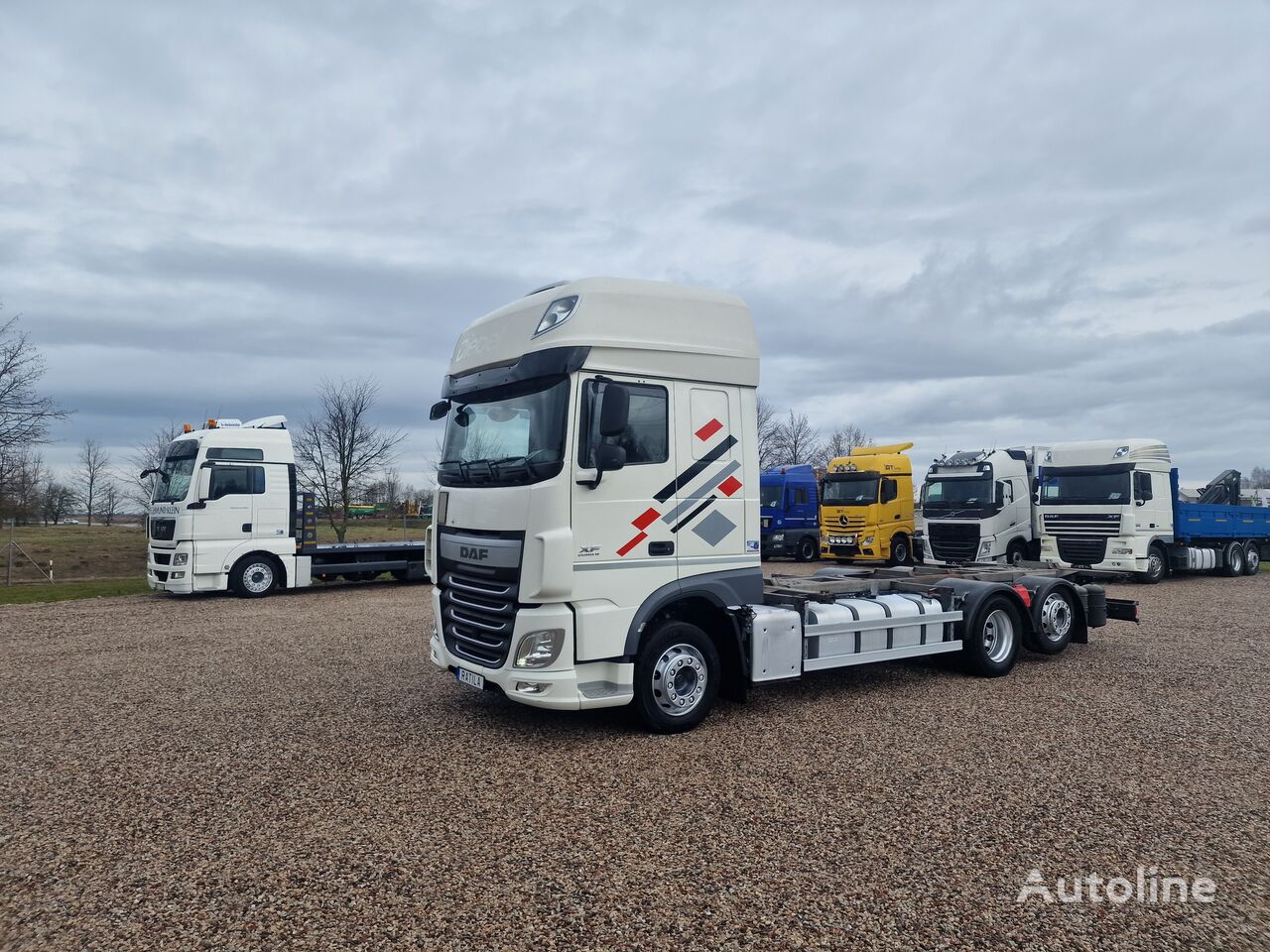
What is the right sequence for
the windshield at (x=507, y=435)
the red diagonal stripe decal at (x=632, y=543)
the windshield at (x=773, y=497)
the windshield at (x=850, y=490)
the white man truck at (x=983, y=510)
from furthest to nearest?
the windshield at (x=773, y=497), the windshield at (x=850, y=490), the white man truck at (x=983, y=510), the red diagonal stripe decal at (x=632, y=543), the windshield at (x=507, y=435)

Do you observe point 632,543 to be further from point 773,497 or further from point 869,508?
point 773,497

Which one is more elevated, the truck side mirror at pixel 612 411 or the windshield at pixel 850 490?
the truck side mirror at pixel 612 411

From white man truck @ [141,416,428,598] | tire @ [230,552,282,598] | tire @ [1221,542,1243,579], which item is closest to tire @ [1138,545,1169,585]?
tire @ [1221,542,1243,579]

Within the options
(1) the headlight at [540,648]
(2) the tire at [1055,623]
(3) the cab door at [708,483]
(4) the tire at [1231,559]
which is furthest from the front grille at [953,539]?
(1) the headlight at [540,648]

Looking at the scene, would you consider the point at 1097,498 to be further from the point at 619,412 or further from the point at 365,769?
the point at 365,769

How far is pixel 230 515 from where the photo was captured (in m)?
14.7

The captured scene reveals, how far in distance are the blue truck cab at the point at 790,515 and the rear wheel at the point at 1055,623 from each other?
16260 millimetres

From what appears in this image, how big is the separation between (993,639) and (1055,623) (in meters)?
1.06

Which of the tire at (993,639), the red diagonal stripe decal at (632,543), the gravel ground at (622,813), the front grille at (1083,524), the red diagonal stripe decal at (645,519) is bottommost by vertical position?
the gravel ground at (622,813)

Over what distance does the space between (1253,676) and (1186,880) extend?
5742mm

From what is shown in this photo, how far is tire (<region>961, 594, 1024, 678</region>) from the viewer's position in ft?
26.3

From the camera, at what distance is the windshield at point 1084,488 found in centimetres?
1761

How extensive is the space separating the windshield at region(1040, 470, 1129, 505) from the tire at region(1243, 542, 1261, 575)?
6.84m

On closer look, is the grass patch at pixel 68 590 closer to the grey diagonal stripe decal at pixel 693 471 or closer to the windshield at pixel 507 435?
the windshield at pixel 507 435
